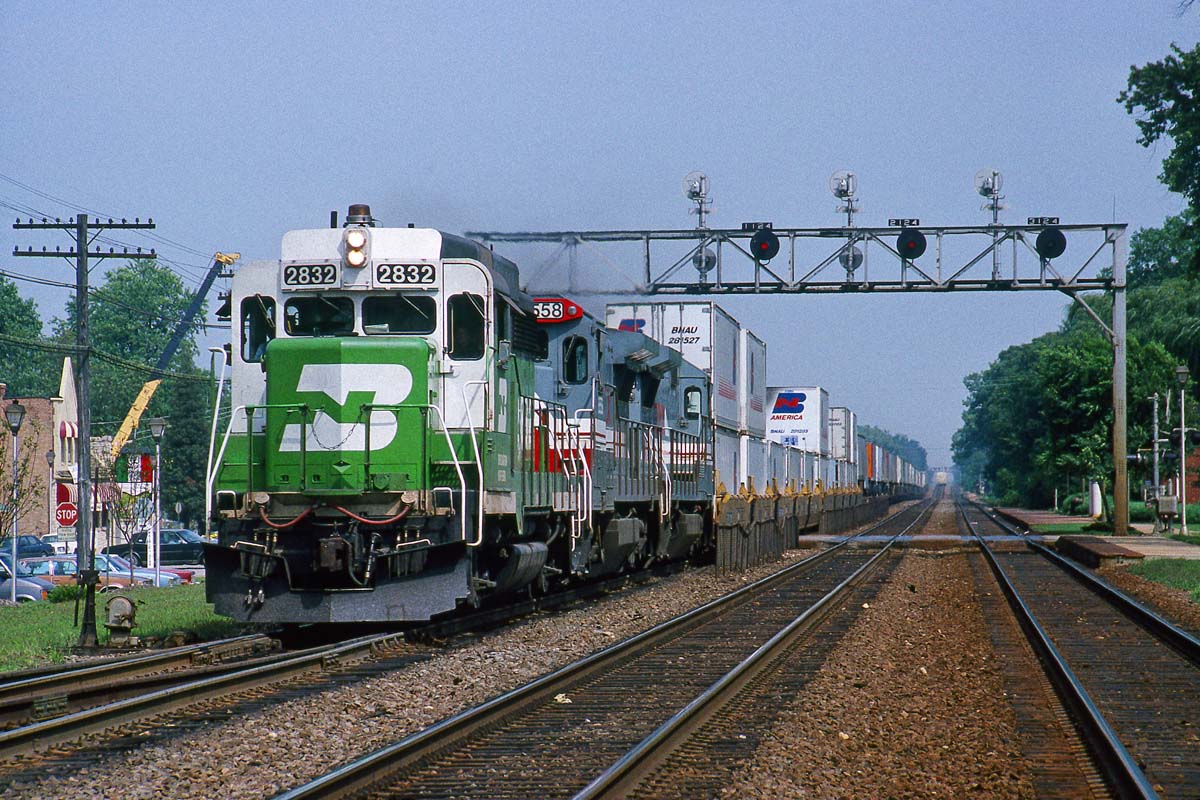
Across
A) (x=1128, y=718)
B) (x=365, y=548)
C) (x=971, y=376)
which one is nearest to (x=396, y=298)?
(x=365, y=548)

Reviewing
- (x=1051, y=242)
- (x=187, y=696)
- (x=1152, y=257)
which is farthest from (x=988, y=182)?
(x=1152, y=257)

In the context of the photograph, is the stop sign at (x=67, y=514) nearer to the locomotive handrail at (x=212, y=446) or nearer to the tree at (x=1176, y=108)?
the locomotive handrail at (x=212, y=446)

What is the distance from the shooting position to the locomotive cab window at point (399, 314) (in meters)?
12.7

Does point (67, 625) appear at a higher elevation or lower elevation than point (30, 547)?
higher

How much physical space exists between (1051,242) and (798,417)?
13486 mm

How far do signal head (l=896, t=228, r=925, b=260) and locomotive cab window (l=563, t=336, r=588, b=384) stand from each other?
1484cm

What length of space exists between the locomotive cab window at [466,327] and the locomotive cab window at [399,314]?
0.60 ft

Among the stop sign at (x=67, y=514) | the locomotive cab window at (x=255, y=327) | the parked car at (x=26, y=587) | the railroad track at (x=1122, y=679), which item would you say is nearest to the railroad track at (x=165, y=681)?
the locomotive cab window at (x=255, y=327)

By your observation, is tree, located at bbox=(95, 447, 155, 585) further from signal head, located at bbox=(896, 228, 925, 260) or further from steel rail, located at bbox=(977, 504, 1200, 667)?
steel rail, located at bbox=(977, 504, 1200, 667)

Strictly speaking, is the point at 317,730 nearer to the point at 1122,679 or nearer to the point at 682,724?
the point at 682,724

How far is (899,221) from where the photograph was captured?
29.8 meters

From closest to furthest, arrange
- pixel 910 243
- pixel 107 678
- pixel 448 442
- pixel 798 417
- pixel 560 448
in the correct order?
pixel 107 678 → pixel 448 442 → pixel 560 448 → pixel 910 243 → pixel 798 417

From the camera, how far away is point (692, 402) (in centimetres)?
2455

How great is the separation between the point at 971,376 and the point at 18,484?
507ft
